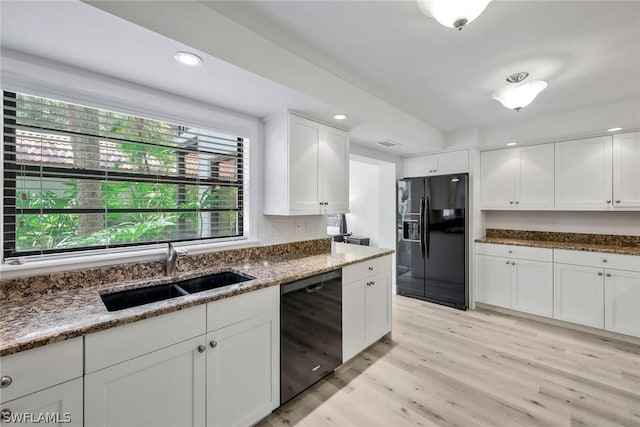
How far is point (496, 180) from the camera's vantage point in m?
3.80

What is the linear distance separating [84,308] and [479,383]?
2680 mm

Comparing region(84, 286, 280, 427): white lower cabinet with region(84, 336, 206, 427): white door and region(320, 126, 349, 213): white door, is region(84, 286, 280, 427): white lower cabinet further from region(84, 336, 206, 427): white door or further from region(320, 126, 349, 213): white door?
region(320, 126, 349, 213): white door

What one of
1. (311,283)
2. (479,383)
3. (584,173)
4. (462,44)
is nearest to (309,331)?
(311,283)

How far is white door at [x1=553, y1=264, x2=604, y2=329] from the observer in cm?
295

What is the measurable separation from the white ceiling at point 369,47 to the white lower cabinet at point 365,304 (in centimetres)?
140

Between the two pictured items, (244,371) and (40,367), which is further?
(244,371)

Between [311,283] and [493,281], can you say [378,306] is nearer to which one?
[311,283]

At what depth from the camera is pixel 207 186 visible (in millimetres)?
2316

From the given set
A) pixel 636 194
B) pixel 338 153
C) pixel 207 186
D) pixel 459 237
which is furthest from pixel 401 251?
pixel 207 186

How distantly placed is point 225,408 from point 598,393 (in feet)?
8.80

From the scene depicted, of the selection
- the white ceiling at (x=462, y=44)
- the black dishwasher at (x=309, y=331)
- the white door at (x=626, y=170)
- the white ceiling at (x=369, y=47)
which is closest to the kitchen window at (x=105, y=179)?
the white ceiling at (x=369, y=47)

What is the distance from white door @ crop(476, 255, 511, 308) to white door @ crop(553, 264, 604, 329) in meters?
0.47

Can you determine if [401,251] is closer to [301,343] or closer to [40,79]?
[301,343]

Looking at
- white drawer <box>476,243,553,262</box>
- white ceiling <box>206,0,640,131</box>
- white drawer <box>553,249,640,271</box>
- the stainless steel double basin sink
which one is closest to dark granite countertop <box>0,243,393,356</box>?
the stainless steel double basin sink
